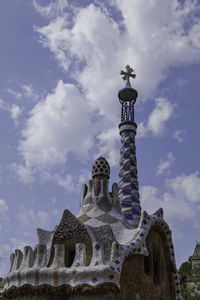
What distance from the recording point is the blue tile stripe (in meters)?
13.1

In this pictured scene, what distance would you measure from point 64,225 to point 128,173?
4.70 meters

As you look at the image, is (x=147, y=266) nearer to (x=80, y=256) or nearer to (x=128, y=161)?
(x=80, y=256)

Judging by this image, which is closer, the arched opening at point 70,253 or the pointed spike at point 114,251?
the pointed spike at point 114,251

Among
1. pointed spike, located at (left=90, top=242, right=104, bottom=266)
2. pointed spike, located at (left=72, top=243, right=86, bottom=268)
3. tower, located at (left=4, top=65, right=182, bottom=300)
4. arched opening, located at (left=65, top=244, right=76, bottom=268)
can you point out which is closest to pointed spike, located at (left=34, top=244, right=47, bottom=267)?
tower, located at (left=4, top=65, right=182, bottom=300)

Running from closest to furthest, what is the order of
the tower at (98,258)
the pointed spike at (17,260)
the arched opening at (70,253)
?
1. the tower at (98,258)
2. the arched opening at (70,253)
3. the pointed spike at (17,260)

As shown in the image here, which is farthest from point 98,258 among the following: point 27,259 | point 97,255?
point 27,259

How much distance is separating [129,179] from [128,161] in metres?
0.73

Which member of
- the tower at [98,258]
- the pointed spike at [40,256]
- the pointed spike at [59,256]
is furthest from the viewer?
the pointed spike at [40,256]

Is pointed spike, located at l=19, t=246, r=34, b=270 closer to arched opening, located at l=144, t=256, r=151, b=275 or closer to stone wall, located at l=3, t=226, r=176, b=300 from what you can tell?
stone wall, located at l=3, t=226, r=176, b=300

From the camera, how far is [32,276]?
893 cm

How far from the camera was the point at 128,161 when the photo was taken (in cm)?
1416

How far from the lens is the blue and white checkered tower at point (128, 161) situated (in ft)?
43.0

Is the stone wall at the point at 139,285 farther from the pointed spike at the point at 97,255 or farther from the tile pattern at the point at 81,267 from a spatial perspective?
the pointed spike at the point at 97,255

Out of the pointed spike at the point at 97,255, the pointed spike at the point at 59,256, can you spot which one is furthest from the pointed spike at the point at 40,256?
the pointed spike at the point at 97,255
